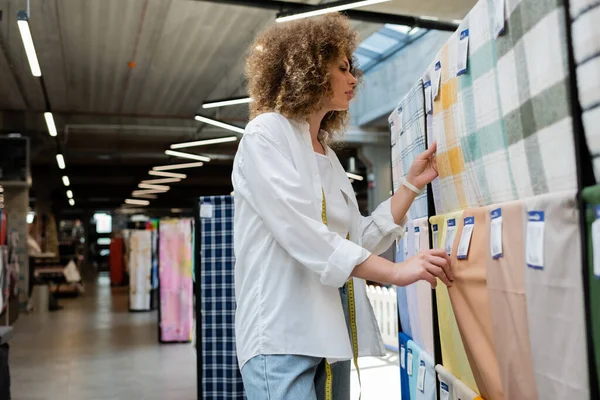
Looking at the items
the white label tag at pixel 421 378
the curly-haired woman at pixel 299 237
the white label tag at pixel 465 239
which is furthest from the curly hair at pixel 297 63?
the white label tag at pixel 421 378

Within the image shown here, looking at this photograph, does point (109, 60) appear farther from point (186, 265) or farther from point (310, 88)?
point (310, 88)

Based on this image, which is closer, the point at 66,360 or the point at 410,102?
the point at 410,102

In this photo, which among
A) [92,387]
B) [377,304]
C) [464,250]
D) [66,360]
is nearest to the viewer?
[464,250]

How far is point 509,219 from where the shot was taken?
1286 mm

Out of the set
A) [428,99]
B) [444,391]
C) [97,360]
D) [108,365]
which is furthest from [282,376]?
[97,360]

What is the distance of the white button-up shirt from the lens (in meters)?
1.40

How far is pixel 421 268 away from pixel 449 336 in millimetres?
516

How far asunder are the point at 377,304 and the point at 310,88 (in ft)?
22.7

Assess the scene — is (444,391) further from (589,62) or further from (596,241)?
(589,62)

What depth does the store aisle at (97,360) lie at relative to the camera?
5906mm

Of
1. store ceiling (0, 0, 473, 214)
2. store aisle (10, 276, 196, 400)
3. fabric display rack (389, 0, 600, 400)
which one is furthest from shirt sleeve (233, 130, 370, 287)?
store ceiling (0, 0, 473, 214)

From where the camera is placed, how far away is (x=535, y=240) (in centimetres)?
115

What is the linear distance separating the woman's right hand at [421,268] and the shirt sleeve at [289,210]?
0.36ft

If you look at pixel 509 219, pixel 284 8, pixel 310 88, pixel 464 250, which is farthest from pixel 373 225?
pixel 284 8
